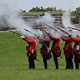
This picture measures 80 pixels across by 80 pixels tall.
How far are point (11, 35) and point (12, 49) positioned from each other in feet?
19.4

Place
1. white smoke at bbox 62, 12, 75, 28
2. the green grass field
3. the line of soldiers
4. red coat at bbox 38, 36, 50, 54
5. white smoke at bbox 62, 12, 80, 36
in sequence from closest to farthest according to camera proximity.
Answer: the green grass field → the line of soldiers → red coat at bbox 38, 36, 50, 54 → white smoke at bbox 62, 12, 80, 36 → white smoke at bbox 62, 12, 75, 28

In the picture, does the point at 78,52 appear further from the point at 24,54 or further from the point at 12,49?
the point at 12,49

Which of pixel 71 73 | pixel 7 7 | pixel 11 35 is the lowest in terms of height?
pixel 11 35

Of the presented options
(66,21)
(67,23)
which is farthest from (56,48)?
(66,21)

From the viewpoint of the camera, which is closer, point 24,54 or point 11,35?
point 24,54

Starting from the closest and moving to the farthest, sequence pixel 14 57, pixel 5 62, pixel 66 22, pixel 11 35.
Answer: pixel 66 22 < pixel 5 62 < pixel 14 57 < pixel 11 35

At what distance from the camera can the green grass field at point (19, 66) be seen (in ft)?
47.8

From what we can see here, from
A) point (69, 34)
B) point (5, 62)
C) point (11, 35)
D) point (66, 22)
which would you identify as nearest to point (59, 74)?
point (69, 34)

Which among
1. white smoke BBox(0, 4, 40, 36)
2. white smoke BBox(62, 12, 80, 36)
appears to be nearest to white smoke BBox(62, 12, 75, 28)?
white smoke BBox(62, 12, 80, 36)

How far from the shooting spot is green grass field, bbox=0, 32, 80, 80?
1457 cm

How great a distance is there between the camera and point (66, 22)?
1977cm

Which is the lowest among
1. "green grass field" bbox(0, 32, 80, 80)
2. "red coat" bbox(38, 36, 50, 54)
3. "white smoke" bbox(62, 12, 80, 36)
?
"green grass field" bbox(0, 32, 80, 80)

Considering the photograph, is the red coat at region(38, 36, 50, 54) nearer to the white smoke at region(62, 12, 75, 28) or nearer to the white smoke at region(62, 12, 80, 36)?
the white smoke at region(62, 12, 80, 36)

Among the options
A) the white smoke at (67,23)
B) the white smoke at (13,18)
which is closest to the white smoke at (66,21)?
the white smoke at (67,23)
